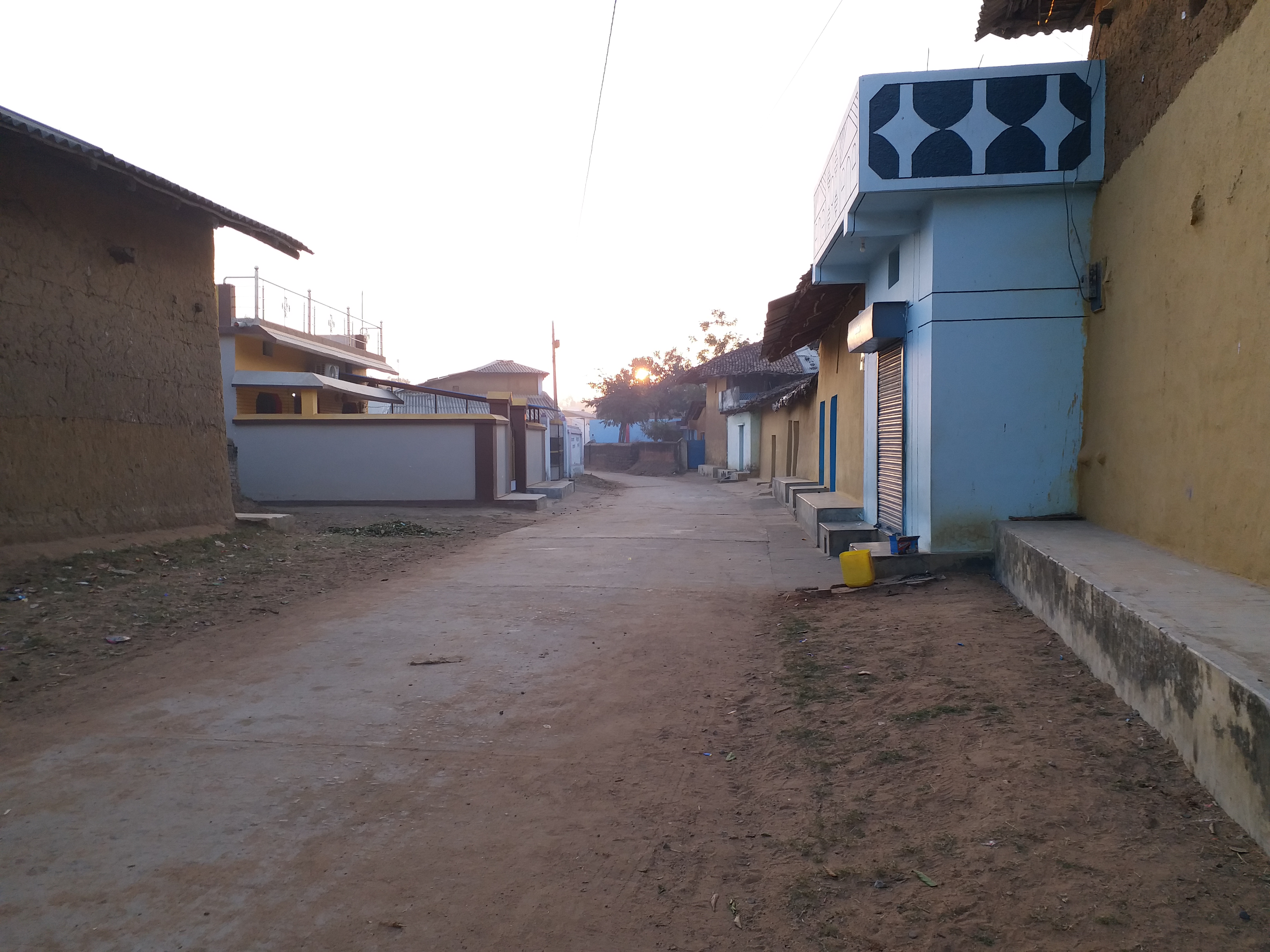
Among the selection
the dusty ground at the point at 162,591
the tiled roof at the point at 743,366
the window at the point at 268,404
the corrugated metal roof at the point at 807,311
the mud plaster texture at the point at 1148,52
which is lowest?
the dusty ground at the point at 162,591

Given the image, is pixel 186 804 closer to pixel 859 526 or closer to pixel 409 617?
pixel 409 617

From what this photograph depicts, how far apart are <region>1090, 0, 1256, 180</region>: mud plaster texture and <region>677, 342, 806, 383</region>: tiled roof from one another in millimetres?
24066

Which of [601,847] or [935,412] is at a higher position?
[935,412]

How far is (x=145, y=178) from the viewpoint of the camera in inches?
327

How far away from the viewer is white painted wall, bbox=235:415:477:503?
55.1ft

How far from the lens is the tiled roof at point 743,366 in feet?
109

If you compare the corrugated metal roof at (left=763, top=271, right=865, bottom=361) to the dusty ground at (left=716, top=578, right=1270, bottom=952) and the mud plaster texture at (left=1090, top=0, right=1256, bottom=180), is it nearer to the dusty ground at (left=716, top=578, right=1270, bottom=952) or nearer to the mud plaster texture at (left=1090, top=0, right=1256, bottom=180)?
the mud plaster texture at (left=1090, top=0, right=1256, bottom=180)

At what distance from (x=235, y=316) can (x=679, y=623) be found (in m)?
17.4

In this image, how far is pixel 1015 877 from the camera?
8.71 ft

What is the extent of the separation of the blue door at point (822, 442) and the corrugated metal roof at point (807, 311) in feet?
4.66

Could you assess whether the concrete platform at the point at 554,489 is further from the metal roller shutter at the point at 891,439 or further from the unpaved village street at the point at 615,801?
the unpaved village street at the point at 615,801

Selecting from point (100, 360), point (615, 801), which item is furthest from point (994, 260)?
point (100, 360)

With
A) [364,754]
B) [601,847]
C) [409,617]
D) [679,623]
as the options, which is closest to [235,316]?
[409,617]

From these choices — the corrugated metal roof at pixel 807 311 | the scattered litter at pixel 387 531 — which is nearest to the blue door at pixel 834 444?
the corrugated metal roof at pixel 807 311
